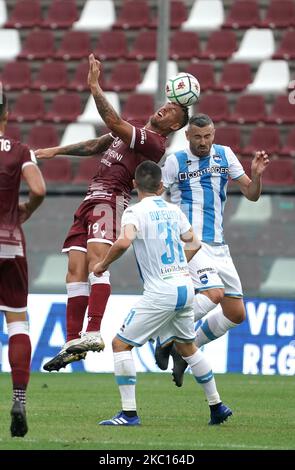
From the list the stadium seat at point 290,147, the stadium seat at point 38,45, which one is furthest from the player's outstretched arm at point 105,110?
the stadium seat at point 38,45

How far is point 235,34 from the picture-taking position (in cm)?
2166

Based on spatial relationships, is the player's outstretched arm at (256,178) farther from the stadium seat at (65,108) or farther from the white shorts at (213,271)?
the stadium seat at (65,108)

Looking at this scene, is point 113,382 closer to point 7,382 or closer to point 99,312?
point 7,382

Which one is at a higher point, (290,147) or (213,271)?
(290,147)

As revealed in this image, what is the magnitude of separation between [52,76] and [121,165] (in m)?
12.3

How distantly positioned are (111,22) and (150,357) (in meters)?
9.53

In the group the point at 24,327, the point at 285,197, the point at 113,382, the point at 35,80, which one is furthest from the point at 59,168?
the point at 24,327

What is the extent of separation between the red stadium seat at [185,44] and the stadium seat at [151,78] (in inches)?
17.8

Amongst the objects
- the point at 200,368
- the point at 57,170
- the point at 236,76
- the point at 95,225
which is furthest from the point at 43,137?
the point at 200,368

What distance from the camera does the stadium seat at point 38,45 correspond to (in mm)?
22359

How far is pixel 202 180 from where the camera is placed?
10.5m

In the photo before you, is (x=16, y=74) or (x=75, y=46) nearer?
(x=16, y=74)

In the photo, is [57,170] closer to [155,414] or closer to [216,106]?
[216,106]

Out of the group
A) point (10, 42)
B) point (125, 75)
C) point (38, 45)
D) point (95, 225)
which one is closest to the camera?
point (95, 225)
